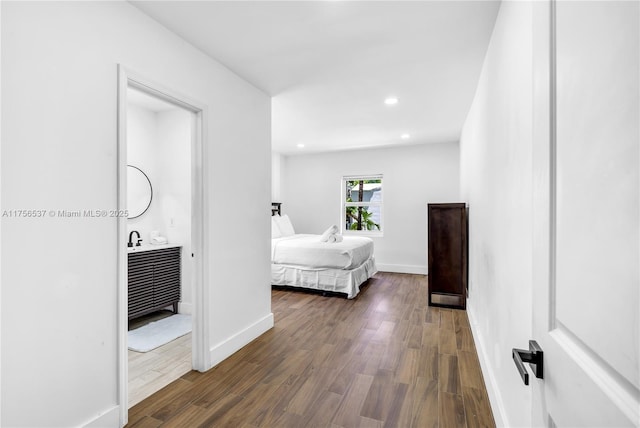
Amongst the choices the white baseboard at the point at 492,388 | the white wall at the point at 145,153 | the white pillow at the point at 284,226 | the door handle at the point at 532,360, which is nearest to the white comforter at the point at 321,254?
the white pillow at the point at 284,226

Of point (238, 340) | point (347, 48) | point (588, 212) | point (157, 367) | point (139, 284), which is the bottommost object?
point (157, 367)

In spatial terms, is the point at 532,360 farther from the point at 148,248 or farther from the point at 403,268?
the point at 403,268

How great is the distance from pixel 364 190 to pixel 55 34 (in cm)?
562

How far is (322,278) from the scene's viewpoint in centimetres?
458

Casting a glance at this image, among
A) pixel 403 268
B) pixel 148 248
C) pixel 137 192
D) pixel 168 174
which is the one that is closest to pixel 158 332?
pixel 148 248

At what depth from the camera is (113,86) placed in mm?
1770

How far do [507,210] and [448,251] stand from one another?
241 cm

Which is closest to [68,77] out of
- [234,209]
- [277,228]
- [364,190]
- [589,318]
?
[234,209]

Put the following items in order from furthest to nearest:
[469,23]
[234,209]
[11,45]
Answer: [234,209] → [469,23] → [11,45]

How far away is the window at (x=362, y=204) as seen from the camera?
6.53 m

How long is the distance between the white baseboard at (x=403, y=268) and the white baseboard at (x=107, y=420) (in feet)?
16.8

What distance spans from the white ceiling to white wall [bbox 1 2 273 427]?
0.37 metres

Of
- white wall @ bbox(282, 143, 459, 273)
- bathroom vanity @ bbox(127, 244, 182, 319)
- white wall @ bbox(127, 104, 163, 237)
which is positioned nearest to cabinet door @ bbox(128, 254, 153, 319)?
bathroom vanity @ bbox(127, 244, 182, 319)

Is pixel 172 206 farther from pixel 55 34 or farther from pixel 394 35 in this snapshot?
pixel 394 35
